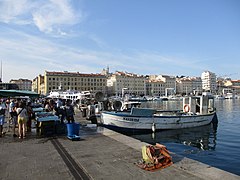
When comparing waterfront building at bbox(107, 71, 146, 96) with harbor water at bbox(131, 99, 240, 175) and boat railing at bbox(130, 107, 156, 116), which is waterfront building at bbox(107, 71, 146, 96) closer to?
harbor water at bbox(131, 99, 240, 175)

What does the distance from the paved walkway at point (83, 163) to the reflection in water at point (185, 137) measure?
25.5ft

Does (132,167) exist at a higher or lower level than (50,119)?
lower

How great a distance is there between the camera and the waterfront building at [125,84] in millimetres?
164625

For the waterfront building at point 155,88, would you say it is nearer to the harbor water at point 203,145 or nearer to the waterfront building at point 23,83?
the waterfront building at point 23,83

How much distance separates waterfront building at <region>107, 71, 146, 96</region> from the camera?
165 metres

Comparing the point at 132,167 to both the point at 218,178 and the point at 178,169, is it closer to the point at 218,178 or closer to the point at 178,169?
the point at 178,169

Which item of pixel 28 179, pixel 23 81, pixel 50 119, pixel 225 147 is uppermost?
pixel 23 81

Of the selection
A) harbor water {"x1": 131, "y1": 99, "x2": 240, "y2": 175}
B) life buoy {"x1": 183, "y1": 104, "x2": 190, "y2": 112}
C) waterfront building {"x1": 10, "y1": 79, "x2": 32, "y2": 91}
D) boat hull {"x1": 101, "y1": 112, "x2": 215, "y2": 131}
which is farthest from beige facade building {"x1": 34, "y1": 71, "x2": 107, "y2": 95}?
harbor water {"x1": 131, "y1": 99, "x2": 240, "y2": 175}

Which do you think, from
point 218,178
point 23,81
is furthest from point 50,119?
point 23,81

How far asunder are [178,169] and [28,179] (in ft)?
13.7

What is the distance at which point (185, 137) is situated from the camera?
771 inches

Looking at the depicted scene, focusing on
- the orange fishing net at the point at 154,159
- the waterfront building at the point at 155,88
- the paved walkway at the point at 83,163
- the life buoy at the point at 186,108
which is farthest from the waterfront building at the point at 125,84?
the orange fishing net at the point at 154,159

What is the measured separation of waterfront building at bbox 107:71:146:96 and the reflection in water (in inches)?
5391

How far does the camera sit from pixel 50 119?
12688 millimetres
